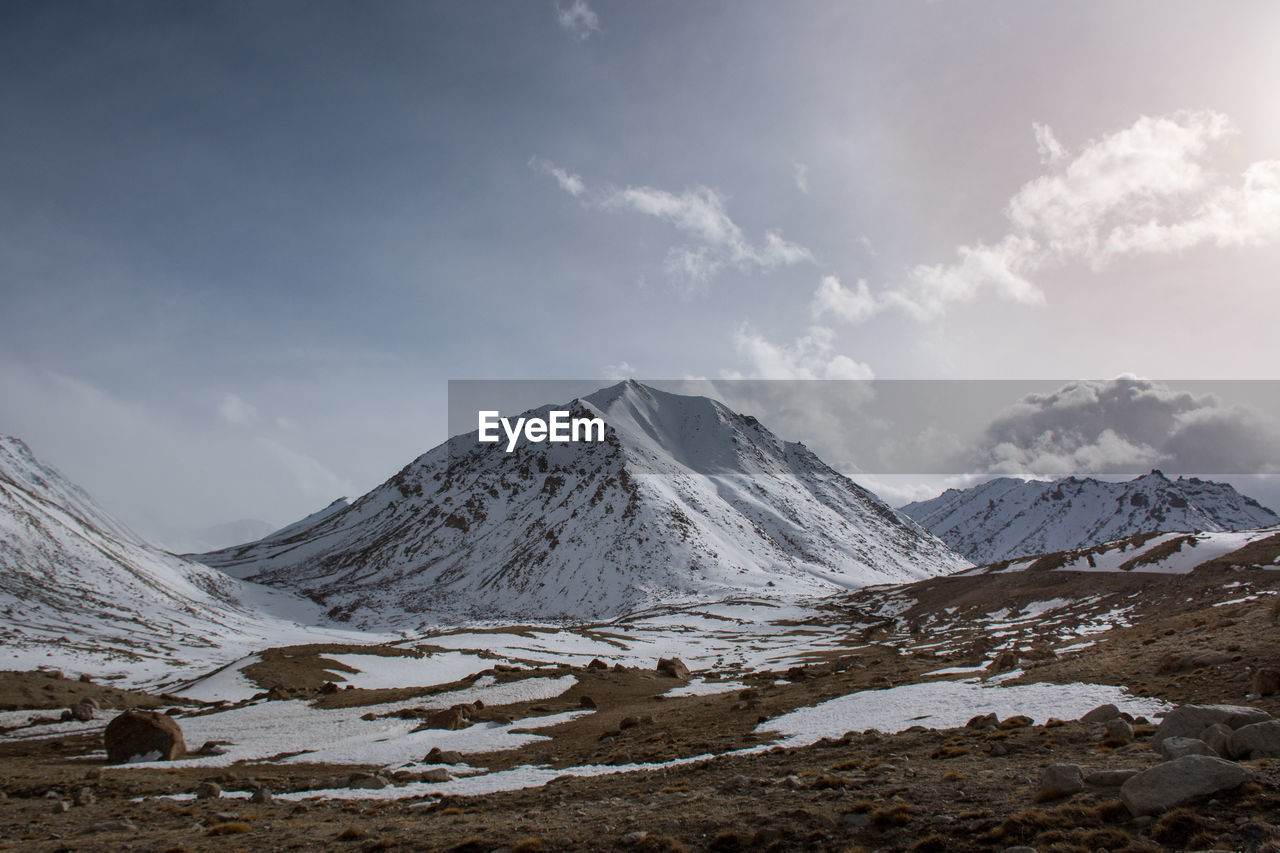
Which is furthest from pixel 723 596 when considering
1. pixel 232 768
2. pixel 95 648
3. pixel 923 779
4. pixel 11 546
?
pixel 11 546

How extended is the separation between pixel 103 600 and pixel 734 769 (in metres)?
146

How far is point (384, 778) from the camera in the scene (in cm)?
2466

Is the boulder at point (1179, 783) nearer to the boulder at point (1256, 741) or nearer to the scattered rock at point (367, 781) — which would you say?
the boulder at point (1256, 741)

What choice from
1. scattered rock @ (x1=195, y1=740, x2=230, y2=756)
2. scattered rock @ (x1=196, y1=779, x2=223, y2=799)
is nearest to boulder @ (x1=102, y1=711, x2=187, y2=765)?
scattered rock @ (x1=195, y1=740, x2=230, y2=756)

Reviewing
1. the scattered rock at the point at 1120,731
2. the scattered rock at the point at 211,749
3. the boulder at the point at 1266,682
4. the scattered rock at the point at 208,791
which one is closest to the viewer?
the scattered rock at the point at 1120,731

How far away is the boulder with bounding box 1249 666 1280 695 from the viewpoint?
18.1 metres

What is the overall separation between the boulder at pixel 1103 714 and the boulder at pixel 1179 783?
9.53 meters

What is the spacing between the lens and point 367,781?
78.7 feet

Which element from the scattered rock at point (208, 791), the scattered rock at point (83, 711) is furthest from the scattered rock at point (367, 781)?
the scattered rock at point (83, 711)

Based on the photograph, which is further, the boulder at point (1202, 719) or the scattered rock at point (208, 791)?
the scattered rock at point (208, 791)

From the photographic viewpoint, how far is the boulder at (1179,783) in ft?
33.4

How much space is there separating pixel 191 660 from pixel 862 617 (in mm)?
100752

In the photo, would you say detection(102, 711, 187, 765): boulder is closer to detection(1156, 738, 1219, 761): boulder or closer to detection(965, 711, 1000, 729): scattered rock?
detection(965, 711, 1000, 729): scattered rock

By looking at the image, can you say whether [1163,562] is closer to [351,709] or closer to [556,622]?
[351,709]
